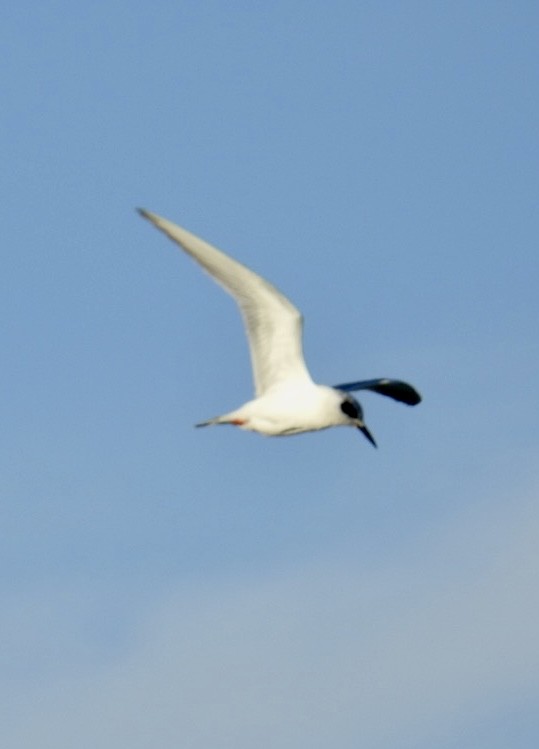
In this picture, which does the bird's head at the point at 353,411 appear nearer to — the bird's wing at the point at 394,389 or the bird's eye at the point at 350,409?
the bird's eye at the point at 350,409

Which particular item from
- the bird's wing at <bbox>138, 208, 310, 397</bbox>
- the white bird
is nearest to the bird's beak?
the white bird

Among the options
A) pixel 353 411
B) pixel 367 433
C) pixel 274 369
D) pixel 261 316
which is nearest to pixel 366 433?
pixel 367 433

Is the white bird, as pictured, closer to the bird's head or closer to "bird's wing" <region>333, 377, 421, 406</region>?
the bird's head

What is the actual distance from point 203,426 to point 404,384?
693 centimetres

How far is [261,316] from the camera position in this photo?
36.7 metres

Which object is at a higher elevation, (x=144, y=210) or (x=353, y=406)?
(x=144, y=210)

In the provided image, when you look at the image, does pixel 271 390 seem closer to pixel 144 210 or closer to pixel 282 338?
pixel 282 338

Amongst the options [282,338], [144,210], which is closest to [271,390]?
[282,338]

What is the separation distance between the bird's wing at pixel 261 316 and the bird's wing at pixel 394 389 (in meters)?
4.05

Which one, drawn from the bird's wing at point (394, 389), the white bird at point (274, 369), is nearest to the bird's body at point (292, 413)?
the white bird at point (274, 369)

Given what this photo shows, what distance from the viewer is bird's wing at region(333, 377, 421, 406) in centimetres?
4150

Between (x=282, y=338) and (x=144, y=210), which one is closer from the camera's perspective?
(x=144, y=210)

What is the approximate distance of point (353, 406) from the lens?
36.7 meters

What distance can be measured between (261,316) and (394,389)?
257 inches
